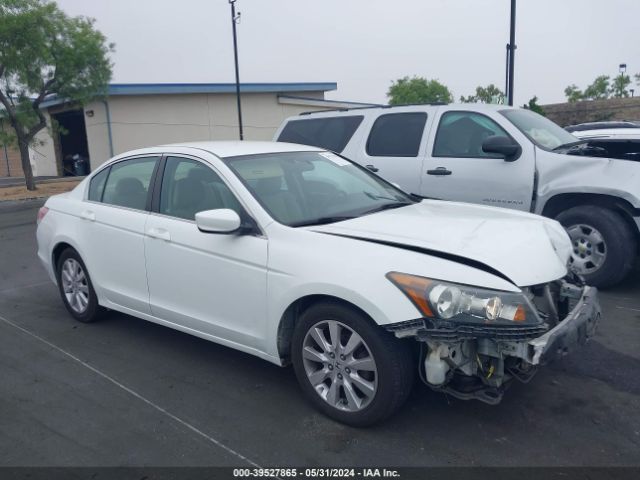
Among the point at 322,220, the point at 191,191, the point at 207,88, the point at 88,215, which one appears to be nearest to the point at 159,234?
the point at 191,191

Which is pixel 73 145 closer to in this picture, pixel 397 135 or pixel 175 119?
pixel 175 119

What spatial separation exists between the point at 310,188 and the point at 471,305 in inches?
67.0

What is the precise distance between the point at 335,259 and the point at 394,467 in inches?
45.2

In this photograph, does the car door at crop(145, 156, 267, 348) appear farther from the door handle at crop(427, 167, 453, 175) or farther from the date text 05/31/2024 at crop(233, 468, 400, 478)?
the door handle at crop(427, 167, 453, 175)

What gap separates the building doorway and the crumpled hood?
89.6ft

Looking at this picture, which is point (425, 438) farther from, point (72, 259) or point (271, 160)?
point (72, 259)

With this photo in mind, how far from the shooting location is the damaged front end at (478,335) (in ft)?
9.73

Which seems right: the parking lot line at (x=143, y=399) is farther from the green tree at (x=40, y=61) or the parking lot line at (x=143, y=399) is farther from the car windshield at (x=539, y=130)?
the green tree at (x=40, y=61)

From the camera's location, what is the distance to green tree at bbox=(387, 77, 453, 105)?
61781mm

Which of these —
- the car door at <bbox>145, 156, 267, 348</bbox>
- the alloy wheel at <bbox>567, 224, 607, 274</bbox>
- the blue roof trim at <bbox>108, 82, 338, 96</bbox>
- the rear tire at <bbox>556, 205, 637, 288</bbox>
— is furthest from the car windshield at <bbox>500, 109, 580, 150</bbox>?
the blue roof trim at <bbox>108, 82, 338, 96</bbox>

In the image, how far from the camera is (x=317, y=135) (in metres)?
7.85

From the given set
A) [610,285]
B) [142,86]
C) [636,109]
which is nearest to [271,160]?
[610,285]

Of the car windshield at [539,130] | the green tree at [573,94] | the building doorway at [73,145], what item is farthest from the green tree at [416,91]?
the car windshield at [539,130]

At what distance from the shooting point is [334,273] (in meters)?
3.28
